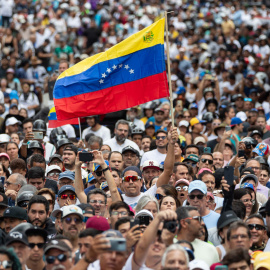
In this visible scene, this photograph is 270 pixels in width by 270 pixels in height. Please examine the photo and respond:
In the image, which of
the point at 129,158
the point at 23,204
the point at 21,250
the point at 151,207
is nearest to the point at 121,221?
the point at 21,250

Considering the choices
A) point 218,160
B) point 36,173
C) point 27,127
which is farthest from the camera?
point 27,127

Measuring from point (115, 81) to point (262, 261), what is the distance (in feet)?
17.0

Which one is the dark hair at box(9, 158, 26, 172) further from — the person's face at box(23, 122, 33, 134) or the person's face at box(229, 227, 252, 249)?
the person's face at box(229, 227, 252, 249)

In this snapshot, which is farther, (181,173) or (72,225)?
(181,173)

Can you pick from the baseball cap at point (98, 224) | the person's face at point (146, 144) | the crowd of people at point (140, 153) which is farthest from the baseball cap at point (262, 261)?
the person's face at point (146, 144)

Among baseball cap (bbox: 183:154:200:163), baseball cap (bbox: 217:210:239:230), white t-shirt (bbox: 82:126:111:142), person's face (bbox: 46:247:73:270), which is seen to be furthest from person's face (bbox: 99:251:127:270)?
white t-shirt (bbox: 82:126:111:142)

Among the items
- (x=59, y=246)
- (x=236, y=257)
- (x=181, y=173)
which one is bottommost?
(x=236, y=257)

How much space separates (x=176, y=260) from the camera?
700cm

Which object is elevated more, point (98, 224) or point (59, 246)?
point (98, 224)

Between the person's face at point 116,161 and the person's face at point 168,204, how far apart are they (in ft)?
10.3

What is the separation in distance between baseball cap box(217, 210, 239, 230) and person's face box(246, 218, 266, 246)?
470 mm

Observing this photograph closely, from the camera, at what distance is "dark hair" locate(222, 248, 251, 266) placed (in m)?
7.51

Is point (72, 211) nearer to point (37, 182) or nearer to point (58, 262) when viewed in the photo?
point (58, 262)

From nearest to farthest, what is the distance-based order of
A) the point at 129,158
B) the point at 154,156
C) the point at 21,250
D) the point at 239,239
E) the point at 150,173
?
the point at 21,250
the point at 239,239
the point at 150,173
the point at 129,158
the point at 154,156
